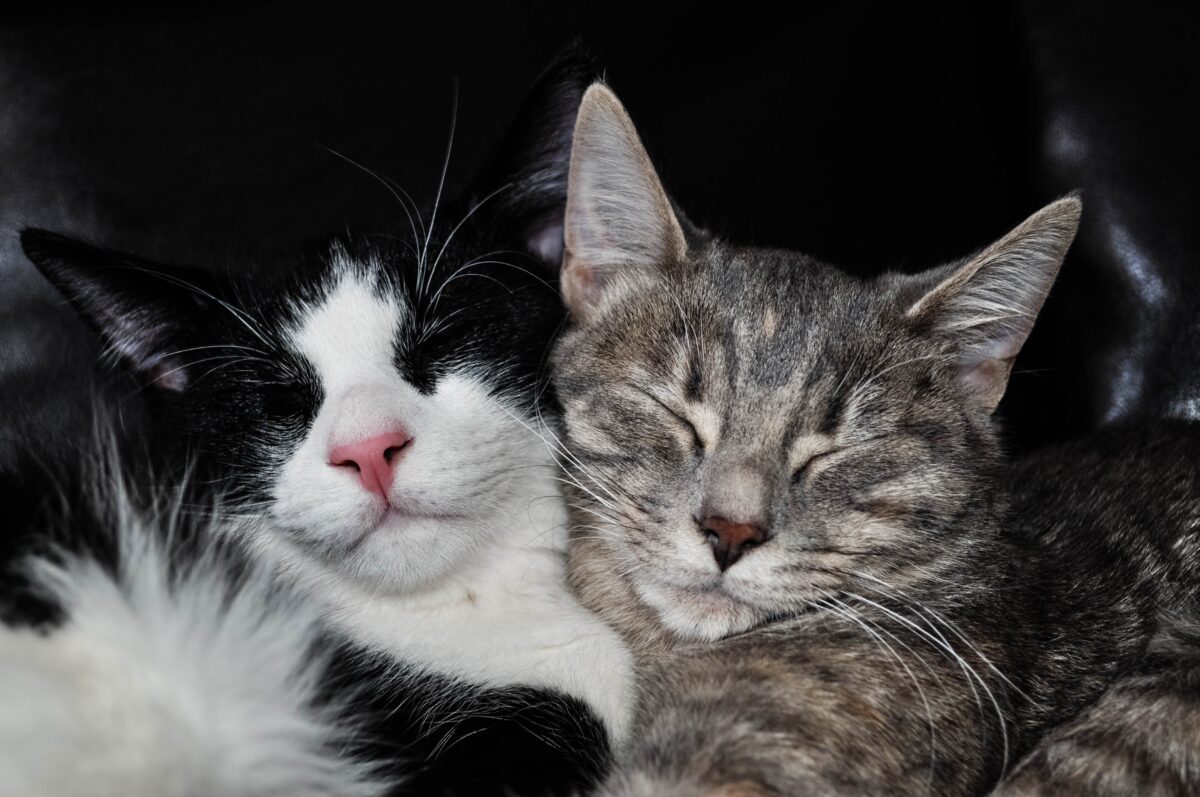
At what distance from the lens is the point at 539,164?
4.66 ft

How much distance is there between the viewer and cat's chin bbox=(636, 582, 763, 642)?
1.13 metres

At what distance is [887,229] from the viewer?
1.84 m

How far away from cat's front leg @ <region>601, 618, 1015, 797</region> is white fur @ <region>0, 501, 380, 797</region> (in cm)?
32

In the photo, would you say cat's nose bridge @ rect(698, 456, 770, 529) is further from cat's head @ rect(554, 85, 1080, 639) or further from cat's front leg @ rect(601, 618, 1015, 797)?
cat's front leg @ rect(601, 618, 1015, 797)

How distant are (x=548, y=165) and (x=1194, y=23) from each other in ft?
4.10

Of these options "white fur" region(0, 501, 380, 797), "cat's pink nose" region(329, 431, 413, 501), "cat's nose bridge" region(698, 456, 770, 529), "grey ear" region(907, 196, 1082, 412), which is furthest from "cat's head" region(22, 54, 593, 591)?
"grey ear" region(907, 196, 1082, 412)

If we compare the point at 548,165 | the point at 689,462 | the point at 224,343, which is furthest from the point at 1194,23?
the point at 224,343

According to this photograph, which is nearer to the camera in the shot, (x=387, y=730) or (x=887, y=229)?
(x=387, y=730)

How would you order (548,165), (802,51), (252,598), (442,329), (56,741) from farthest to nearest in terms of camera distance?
(802,51) → (548,165) → (442,329) → (252,598) → (56,741)

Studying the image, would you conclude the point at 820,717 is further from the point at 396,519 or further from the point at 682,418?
the point at 396,519

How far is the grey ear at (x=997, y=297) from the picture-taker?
1219 mm

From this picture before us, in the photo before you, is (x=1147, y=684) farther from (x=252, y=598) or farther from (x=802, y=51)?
(x=802, y=51)

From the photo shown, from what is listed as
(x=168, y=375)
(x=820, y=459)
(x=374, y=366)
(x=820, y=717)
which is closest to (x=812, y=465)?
(x=820, y=459)

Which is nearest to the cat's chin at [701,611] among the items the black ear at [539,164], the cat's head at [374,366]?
the cat's head at [374,366]
